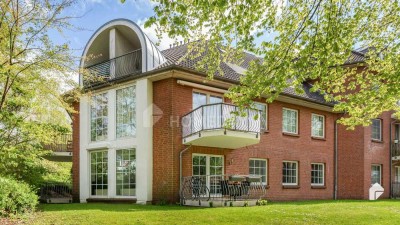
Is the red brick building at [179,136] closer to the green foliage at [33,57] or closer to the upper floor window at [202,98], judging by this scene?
the upper floor window at [202,98]

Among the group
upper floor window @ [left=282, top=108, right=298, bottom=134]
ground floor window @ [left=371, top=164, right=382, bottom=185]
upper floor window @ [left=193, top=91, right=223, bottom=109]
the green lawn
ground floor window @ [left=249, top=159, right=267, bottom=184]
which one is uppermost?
upper floor window @ [left=193, top=91, right=223, bottom=109]

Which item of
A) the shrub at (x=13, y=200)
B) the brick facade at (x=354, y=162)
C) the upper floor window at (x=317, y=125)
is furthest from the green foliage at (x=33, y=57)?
the brick facade at (x=354, y=162)

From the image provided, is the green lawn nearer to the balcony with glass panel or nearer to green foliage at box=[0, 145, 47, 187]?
the balcony with glass panel

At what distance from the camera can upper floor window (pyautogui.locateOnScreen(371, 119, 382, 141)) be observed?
979 inches

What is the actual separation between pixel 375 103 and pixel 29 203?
10074mm

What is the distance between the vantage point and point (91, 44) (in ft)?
61.6

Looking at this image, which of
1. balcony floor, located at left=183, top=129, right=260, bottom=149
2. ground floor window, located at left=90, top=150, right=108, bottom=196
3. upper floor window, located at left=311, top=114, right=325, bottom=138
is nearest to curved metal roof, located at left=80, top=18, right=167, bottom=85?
balcony floor, located at left=183, top=129, right=260, bottom=149

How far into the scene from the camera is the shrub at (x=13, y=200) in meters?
10.8

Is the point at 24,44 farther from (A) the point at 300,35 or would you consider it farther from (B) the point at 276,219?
(B) the point at 276,219

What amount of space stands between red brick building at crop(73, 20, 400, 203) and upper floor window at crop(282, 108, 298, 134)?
0.05 metres

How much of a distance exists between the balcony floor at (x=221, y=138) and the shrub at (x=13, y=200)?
5849 millimetres

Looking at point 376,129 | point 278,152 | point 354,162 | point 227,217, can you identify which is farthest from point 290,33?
point 376,129

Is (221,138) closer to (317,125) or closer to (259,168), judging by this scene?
(259,168)

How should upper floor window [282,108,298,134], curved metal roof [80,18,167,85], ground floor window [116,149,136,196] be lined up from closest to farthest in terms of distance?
curved metal roof [80,18,167,85] < ground floor window [116,149,136,196] < upper floor window [282,108,298,134]
